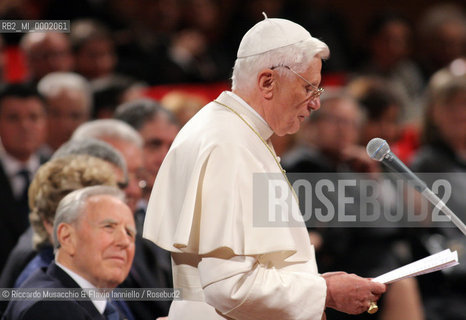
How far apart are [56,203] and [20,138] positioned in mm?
1738

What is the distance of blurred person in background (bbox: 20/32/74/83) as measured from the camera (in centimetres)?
582

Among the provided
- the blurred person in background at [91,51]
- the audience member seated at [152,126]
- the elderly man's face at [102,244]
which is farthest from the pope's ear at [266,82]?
the blurred person in background at [91,51]

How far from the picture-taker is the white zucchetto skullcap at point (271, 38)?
2.74 metres

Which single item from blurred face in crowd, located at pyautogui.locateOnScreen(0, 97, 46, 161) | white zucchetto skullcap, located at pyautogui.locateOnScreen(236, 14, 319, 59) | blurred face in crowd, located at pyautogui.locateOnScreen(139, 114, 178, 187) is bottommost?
white zucchetto skullcap, located at pyautogui.locateOnScreen(236, 14, 319, 59)

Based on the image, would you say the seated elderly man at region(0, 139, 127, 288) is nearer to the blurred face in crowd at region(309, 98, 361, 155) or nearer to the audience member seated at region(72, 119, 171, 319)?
the audience member seated at region(72, 119, 171, 319)

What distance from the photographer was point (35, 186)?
3.55 m

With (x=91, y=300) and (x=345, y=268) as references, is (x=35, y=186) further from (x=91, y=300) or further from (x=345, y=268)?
(x=345, y=268)

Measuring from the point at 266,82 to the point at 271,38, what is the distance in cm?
15

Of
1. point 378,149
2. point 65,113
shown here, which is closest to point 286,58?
point 378,149

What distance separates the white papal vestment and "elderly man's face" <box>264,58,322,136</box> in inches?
1.9

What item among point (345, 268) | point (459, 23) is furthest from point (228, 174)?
point (459, 23)

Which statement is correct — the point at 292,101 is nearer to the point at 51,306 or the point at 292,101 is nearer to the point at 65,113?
the point at 51,306

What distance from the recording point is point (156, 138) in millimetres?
4633

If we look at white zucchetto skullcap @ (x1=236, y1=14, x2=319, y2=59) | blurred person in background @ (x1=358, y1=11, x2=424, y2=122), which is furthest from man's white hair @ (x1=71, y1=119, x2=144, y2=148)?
blurred person in background @ (x1=358, y1=11, x2=424, y2=122)
